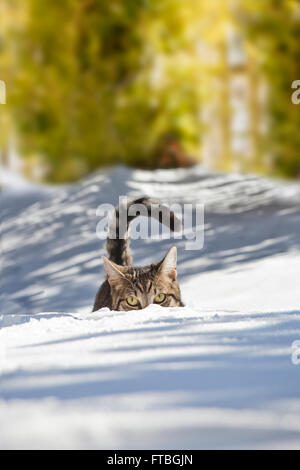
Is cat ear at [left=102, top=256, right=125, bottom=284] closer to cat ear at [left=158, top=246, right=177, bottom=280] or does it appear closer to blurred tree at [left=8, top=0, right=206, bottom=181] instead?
cat ear at [left=158, top=246, right=177, bottom=280]

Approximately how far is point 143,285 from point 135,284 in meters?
0.01

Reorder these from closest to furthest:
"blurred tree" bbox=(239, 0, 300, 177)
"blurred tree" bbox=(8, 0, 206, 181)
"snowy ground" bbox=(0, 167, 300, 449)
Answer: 1. "snowy ground" bbox=(0, 167, 300, 449)
2. "blurred tree" bbox=(8, 0, 206, 181)
3. "blurred tree" bbox=(239, 0, 300, 177)

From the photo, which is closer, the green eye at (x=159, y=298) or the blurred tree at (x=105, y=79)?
the green eye at (x=159, y=298)

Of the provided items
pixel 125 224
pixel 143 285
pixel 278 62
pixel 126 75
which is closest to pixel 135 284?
pixel 143 285

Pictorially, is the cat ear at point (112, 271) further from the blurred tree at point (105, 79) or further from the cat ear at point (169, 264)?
the blurred tree at point (105, 79)

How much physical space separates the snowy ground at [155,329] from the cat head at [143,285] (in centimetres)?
3

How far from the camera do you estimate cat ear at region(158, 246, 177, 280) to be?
34.4 inches

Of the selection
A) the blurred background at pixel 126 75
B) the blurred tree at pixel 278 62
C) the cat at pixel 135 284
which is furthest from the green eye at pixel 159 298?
the blurred tree at pixel 278 62

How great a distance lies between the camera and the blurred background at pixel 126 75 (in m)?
1.26

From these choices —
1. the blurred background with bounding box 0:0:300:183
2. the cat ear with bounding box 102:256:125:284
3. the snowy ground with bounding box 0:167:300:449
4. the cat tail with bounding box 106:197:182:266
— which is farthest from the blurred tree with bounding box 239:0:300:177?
the cat ear with bounding box 102:256:125:284

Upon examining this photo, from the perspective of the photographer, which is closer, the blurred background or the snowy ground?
the snowy ground

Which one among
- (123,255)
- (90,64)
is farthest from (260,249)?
(90,64)

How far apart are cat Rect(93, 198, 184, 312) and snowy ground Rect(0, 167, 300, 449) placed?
2 cm

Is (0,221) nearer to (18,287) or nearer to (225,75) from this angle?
(18,287)
